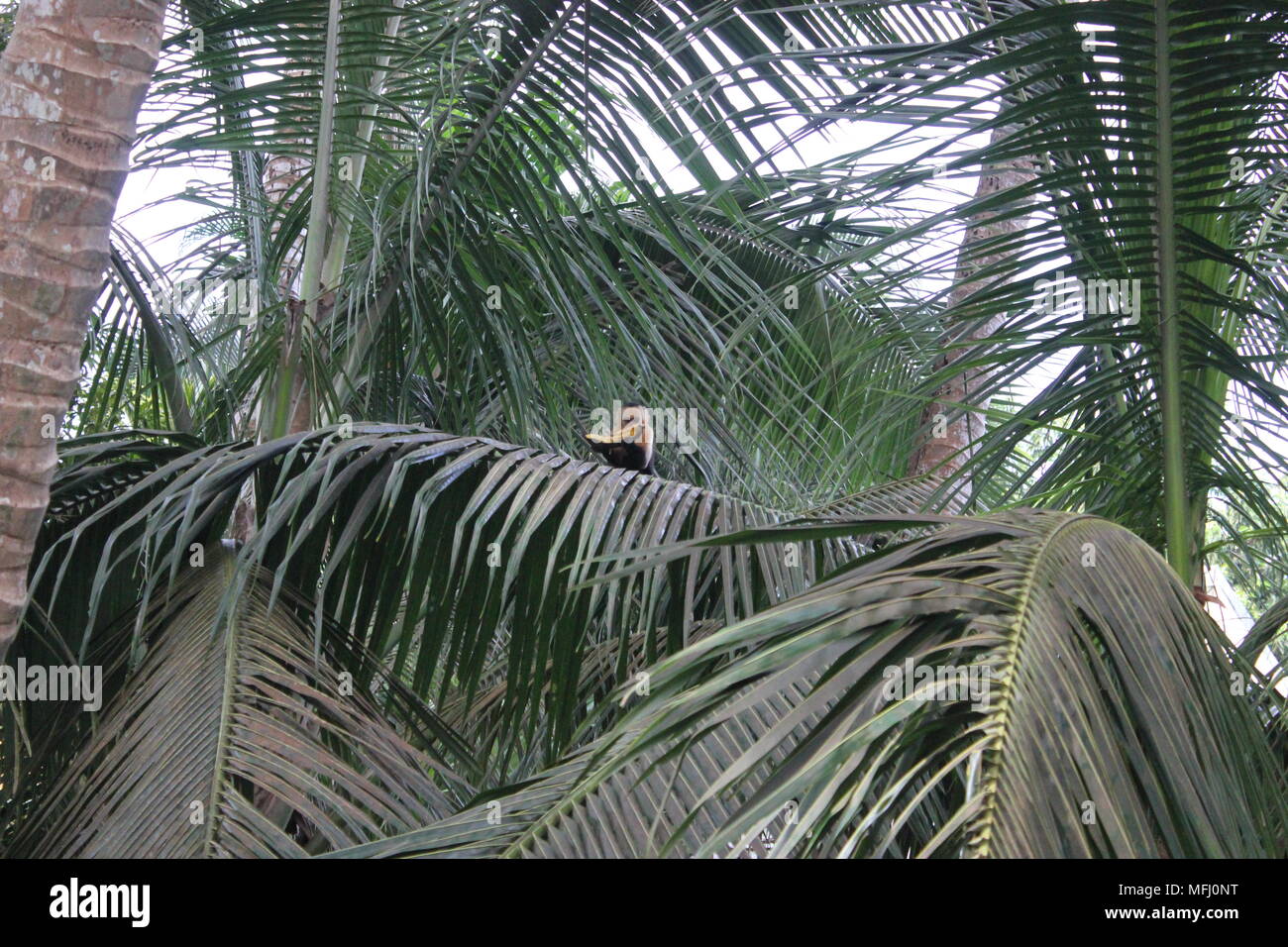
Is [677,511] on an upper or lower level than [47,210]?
lower

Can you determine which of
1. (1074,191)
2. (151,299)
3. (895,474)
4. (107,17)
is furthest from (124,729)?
(895,474)

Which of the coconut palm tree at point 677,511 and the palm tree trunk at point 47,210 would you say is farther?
the palm tree trunk at point 47,210

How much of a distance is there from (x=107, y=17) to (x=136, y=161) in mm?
908

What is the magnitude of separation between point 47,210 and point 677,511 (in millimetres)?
1063

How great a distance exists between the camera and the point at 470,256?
9.30 feet

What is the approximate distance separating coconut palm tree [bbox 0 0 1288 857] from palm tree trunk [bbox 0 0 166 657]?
0.14m

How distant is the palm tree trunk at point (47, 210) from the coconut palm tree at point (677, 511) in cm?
14

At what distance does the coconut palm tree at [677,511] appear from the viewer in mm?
927

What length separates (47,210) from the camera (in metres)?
1.56

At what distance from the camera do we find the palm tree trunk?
1.56 meters

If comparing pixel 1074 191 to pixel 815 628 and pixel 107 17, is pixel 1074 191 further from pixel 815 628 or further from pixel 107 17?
pixel 107 17

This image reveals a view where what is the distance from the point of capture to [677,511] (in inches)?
75.1

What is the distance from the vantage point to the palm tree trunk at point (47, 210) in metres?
1.56

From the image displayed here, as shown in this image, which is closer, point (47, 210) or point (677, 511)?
point (47, 210)
